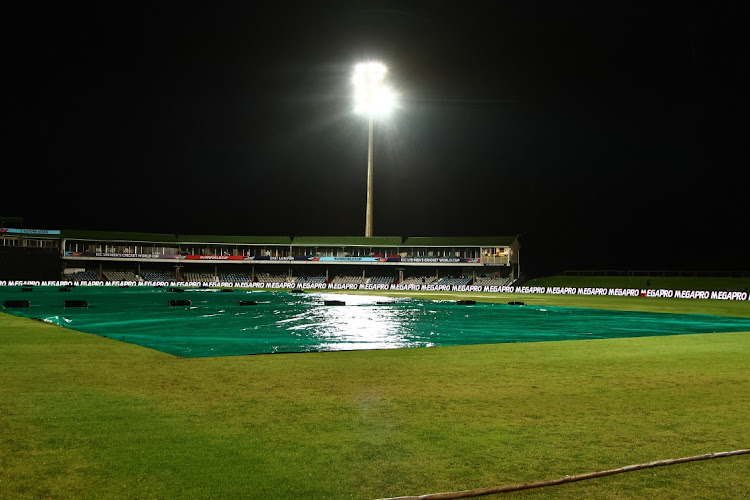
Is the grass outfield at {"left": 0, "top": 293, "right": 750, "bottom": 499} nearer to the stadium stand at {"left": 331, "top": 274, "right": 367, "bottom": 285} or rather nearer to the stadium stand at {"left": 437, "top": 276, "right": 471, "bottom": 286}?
the stadium stand at {"left": 437, "top": 276, "right": 471, "bottom": 286}

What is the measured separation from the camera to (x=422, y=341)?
1845 centimetres

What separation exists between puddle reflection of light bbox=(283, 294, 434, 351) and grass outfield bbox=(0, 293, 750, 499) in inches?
153

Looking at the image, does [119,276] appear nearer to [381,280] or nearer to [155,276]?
[155,276]

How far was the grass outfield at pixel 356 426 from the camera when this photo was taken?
5250 millimetres

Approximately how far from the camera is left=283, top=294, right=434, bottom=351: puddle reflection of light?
1739cm

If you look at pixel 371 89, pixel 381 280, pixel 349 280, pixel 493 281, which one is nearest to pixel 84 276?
pixel 349 280

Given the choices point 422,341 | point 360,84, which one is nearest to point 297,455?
point 422,341

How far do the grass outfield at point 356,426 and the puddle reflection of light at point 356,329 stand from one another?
12.7 feet

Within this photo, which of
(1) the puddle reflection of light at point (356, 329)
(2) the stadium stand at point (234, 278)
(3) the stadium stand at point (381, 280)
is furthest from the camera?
(2) the stadium stand at point (234, 278)

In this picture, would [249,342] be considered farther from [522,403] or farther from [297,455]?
[297,455]

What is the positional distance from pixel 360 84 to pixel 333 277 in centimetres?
3397

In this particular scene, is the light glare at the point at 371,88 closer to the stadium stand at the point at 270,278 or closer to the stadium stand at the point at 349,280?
the stadium stand at the point at 349,280

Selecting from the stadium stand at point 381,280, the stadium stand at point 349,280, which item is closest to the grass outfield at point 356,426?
the stadium stand at point 381,280

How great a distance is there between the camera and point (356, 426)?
286 inches
